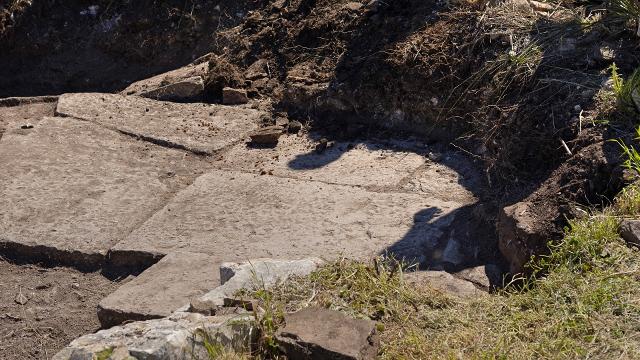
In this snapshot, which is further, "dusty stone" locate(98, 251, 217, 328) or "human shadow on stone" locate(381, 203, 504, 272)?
"human shadow on stone" locate(381, 203, 504, 272)

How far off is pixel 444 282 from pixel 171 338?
1251 millimetres

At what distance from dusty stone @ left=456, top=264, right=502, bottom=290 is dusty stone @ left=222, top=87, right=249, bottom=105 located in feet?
7.82

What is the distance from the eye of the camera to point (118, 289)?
4129 mm

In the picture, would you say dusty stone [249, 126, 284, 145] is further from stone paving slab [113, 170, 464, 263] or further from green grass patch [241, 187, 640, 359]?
green grass patch [241, 187, 640, 359]

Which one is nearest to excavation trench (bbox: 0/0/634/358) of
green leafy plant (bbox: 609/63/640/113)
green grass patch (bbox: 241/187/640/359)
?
green leafy plant (bbox: 609/63/640/113)

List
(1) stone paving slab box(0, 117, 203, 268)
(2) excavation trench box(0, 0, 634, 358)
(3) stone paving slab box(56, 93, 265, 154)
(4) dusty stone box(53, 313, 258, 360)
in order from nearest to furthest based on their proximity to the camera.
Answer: (4) dusty stone box(53, 313, 258, 360), (2) excavation trench box(0, 0, 634, 358), (1) stone paving slab box(0, 117, 203, 268), (3) stone paving slab box(56, 93, 265, 154)

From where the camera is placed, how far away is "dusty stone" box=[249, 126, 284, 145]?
5.45 meters

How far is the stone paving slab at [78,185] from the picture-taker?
458 cm

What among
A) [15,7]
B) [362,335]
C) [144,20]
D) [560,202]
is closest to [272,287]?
[362,335]

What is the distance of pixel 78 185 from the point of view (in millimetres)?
5102

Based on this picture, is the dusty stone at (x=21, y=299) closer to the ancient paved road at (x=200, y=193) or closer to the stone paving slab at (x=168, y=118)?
the ancient paved road at (x=200, y=193)

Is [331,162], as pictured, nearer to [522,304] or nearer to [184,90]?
[184,90]

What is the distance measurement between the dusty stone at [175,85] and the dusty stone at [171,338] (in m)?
3.15

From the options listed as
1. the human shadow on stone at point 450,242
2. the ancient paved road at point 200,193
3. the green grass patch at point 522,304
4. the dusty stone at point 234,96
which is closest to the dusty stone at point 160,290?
the ancient paved road at point 200,193
